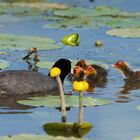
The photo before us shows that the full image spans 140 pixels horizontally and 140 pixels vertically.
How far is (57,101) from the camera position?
9961mm

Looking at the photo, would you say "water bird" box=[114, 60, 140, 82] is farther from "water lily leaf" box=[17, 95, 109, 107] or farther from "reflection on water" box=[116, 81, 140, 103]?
"water lily leaf" box=[17, 95, 109, 107]

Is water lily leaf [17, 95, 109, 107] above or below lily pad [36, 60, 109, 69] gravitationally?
above

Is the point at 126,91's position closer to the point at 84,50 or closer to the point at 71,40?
the point at 84,50

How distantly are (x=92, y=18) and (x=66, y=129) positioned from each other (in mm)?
11117

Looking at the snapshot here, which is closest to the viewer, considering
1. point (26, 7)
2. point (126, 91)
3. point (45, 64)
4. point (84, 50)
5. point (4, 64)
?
point (126, 91)

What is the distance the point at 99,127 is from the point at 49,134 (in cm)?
75

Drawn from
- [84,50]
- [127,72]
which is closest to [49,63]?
[127,72]

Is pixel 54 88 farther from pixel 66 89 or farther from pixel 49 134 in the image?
pixel 49 134

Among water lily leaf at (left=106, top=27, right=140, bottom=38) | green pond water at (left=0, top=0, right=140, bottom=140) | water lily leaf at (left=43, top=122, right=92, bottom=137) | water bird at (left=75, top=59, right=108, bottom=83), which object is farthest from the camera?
water lily leaf at (left=106, top=27, right=140, bottom=38)

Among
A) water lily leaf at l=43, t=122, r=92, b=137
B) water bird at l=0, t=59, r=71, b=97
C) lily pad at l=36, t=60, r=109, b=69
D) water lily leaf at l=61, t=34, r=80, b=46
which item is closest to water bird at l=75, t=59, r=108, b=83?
lily pad at l=36, t=60, r=109, b=69

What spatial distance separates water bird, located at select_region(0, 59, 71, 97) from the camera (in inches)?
428

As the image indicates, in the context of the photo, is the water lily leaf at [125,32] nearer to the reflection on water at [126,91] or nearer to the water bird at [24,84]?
the reflection on water at [126,91]

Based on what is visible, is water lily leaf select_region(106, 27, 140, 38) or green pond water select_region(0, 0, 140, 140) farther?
water lily leaf select_region(106, 27, 140, 38)

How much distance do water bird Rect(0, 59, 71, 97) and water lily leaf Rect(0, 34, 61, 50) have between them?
312 centimetres
